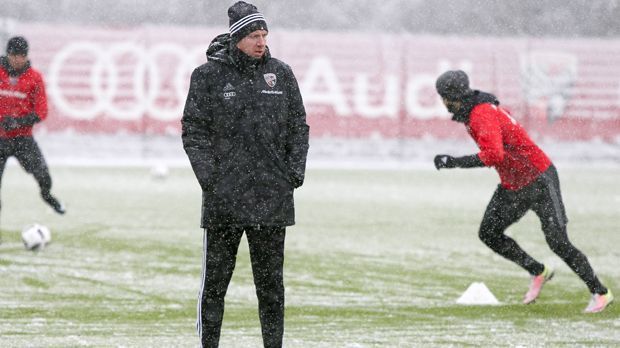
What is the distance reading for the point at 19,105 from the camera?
12805mm

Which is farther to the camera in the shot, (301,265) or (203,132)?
(301,265)

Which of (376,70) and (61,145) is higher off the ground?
(376,70)

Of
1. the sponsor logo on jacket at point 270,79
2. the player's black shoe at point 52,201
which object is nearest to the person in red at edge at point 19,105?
the player's black shoe at point 52,201

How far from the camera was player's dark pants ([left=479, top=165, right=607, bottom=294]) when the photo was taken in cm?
921

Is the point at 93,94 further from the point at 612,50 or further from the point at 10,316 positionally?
the point at 10,316

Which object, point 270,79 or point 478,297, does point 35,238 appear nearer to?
point 478,297

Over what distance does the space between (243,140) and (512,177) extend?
11.5 feet

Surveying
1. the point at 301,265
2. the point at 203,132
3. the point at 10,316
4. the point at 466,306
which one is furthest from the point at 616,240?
the point at 203,132

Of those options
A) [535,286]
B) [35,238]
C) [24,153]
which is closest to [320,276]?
[535,286]

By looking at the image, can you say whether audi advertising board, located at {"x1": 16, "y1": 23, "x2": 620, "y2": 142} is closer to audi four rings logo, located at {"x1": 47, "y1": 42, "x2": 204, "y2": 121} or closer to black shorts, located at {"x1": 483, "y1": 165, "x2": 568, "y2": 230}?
audi four rings logo, located at {"x1": 47, "y1": 42, "x2": 204, "y2": 121}

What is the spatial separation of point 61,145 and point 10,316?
1993 centimetres

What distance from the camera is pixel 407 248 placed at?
13.5 metres

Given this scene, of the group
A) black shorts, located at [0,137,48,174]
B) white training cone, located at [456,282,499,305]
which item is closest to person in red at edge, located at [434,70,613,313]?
white training cone, located at [456,282,499,305]

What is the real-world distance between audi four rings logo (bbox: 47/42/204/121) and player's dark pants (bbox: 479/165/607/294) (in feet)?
64.2
